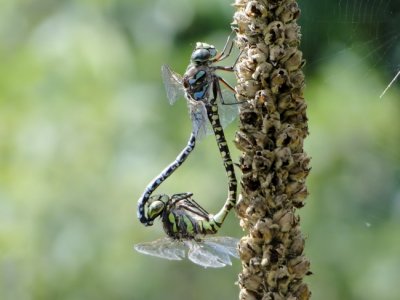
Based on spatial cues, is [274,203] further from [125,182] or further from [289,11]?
[125,182]

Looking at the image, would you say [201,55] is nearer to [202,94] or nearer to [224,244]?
[202,94]

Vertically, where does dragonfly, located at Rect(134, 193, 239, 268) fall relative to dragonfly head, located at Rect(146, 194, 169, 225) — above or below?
below

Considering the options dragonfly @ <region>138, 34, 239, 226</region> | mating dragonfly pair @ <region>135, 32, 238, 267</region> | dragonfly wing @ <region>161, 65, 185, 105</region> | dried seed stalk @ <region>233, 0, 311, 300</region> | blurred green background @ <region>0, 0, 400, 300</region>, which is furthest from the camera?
blurred green background @ <region>0, 0, 400, 300</region>

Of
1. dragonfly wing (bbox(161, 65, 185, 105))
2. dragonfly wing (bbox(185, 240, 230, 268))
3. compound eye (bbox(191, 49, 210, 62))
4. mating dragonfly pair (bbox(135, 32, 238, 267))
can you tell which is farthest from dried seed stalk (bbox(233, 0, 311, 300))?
dragonfly wing (bbox(161, 65, 185, 105))

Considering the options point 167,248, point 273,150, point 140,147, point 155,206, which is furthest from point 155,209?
point 140,147

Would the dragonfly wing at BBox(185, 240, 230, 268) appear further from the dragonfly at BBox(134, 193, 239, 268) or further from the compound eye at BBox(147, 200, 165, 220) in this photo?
the compound eye at BBox(147, 200, 165, 220)

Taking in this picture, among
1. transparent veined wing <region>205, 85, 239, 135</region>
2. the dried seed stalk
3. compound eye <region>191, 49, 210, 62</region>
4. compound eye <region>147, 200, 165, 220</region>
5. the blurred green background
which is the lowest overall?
the dried seed stalk

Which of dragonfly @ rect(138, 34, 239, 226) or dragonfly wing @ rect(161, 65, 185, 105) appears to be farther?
dragonfly wing @ rect(161, 65, 185, 105)
